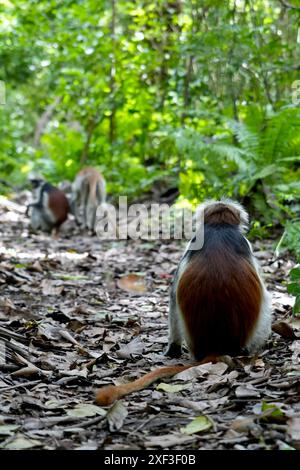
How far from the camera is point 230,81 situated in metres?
11.2

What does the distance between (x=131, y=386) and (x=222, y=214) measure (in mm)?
1670

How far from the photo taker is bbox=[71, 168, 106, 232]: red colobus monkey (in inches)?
556

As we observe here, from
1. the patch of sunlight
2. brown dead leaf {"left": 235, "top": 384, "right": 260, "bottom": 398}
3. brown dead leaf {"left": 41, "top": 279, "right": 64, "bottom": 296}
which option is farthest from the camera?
the patch of sunlight

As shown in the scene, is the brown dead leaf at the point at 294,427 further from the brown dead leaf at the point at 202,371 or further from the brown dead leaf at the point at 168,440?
the brown dead leaf at the point at 202,371

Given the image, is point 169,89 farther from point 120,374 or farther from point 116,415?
point 116,415

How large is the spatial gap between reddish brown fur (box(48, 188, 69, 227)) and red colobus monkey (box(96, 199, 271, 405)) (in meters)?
9.31

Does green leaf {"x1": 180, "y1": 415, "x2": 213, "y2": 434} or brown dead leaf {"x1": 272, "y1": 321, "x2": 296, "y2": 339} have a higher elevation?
brown dead leaf {"x1": 272, "y1": 321, "x2": 296, "y2": 339}

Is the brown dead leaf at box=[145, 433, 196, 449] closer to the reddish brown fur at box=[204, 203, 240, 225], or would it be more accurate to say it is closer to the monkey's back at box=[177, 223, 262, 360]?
the monkey's back at box=[177, 223, 262, 360]

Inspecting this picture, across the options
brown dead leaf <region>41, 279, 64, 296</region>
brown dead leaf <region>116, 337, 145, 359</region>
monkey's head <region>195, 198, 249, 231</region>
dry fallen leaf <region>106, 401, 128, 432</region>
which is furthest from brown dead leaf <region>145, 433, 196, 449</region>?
brown dead leaf <region>41, 279, 64, 296</region>

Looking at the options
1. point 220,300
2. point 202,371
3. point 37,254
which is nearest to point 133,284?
point 37,254

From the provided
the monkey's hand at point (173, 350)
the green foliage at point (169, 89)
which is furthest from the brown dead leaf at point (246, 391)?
the green foliage at point (169, 89)

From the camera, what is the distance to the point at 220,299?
15.1 feet

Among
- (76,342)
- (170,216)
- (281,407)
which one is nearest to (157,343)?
(76,342)

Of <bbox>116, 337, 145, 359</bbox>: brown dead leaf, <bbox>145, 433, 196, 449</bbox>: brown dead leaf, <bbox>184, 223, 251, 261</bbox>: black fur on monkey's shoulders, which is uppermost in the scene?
<bbox>184, 223, 251, 261</bbox>: black fur on monkey's shoulders
